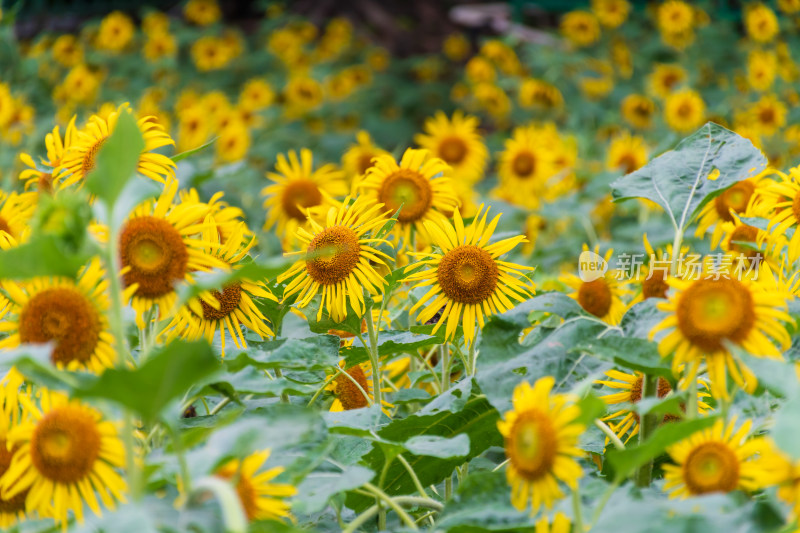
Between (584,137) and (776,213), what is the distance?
8.56 feet

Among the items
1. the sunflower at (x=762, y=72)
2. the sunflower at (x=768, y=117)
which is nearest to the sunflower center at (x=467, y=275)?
the sunflower at (x=768, y=117)

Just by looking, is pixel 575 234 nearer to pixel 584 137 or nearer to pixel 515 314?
pixel 584 137

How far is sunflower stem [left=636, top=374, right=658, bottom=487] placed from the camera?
102 cm

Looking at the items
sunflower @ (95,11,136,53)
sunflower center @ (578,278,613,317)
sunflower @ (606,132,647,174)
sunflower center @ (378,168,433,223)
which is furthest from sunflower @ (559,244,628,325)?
sunflower @ (95,11,136,53)

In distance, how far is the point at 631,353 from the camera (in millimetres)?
967

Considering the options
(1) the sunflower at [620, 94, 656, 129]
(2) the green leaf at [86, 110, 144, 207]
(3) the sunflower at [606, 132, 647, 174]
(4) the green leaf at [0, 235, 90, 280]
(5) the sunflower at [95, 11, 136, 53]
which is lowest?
(5) the sunflower at [95, 11, 136, 53]

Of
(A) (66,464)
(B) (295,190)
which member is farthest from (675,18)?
(A) (66,464)

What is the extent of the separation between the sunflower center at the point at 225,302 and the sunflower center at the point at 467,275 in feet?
0.95

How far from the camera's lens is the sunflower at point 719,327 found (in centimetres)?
90

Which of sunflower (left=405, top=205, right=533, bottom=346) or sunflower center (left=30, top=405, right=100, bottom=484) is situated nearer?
sunflower center (left=30, top=405, right=100, bottom=484)

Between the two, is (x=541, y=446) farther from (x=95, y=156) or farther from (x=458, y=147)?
(x=458, y=147)

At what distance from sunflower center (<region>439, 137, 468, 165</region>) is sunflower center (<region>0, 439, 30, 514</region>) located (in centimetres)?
224

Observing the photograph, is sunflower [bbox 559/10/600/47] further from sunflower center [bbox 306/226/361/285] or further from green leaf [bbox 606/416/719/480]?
green leaf [bbox 606/416/719/480]

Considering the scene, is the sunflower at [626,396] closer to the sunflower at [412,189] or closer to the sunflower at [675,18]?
the sunflower at [412,189]
